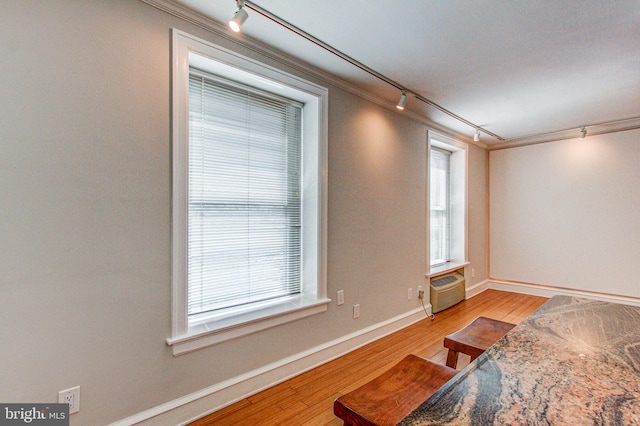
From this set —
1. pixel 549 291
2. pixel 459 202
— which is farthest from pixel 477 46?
pixel 549 291

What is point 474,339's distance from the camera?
6.69ft

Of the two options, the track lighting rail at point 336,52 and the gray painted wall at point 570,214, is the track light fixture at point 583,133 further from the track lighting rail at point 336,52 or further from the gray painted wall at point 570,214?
the track lighting rail at point 336,52

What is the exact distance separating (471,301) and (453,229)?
110 centimetres

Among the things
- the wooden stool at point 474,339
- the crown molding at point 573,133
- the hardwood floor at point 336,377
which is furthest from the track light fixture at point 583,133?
the wooden stool at point 474,339

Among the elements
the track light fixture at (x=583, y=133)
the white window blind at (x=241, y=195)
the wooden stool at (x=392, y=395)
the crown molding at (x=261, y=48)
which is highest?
the crown molding at (x=261, y=48)

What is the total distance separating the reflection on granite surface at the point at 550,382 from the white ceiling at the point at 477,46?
5.85 feet

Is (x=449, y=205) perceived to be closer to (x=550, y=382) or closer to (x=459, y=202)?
(x=459, y=202)

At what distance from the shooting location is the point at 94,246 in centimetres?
153

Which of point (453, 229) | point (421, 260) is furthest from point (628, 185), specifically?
point (421, 260)

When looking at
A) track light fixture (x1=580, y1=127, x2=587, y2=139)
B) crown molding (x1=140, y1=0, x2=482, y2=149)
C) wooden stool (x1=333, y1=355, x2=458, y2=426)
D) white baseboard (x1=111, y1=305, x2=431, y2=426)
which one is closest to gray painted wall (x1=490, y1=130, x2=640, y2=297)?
track light fixture (x1=580, y1=127, x2=587, y2=139)

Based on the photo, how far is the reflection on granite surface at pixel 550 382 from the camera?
74 centimetres

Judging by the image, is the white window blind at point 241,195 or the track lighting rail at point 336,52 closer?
the track lighting rail at point 336,52

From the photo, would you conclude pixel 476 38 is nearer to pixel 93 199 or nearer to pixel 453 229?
pixel 93 199

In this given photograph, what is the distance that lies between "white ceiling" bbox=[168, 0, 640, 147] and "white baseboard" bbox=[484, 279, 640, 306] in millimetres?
2489
